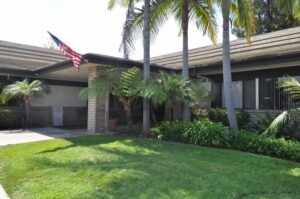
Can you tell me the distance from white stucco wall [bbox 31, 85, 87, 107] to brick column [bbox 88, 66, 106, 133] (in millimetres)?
5510

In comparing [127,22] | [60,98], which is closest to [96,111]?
[127,22]

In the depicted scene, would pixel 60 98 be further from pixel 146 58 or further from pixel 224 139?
pixel 224 139

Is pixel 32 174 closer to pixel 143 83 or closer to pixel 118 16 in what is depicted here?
pixel 143 83

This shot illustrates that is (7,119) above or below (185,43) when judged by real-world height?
below

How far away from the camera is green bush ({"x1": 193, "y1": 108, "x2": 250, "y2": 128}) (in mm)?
13609

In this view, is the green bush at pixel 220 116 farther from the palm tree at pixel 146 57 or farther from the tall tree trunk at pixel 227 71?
the palm tree at pixel 146 57

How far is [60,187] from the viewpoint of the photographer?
573 cm

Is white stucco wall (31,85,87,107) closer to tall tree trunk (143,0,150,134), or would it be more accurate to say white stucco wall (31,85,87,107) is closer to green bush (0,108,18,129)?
green bush (0,108,18,129)

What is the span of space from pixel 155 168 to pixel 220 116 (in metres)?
7.98

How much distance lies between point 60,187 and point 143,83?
22.2 feet

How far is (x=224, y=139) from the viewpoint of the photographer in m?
10.0

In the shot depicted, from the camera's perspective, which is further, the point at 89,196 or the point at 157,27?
the point at 157,27

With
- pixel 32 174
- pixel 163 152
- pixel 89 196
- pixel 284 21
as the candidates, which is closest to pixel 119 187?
pixel 89 196

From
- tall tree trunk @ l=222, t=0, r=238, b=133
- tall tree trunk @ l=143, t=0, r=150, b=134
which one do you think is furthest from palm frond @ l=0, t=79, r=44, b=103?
tall tree trunk @ l=222, t=0, r=238, b=133
